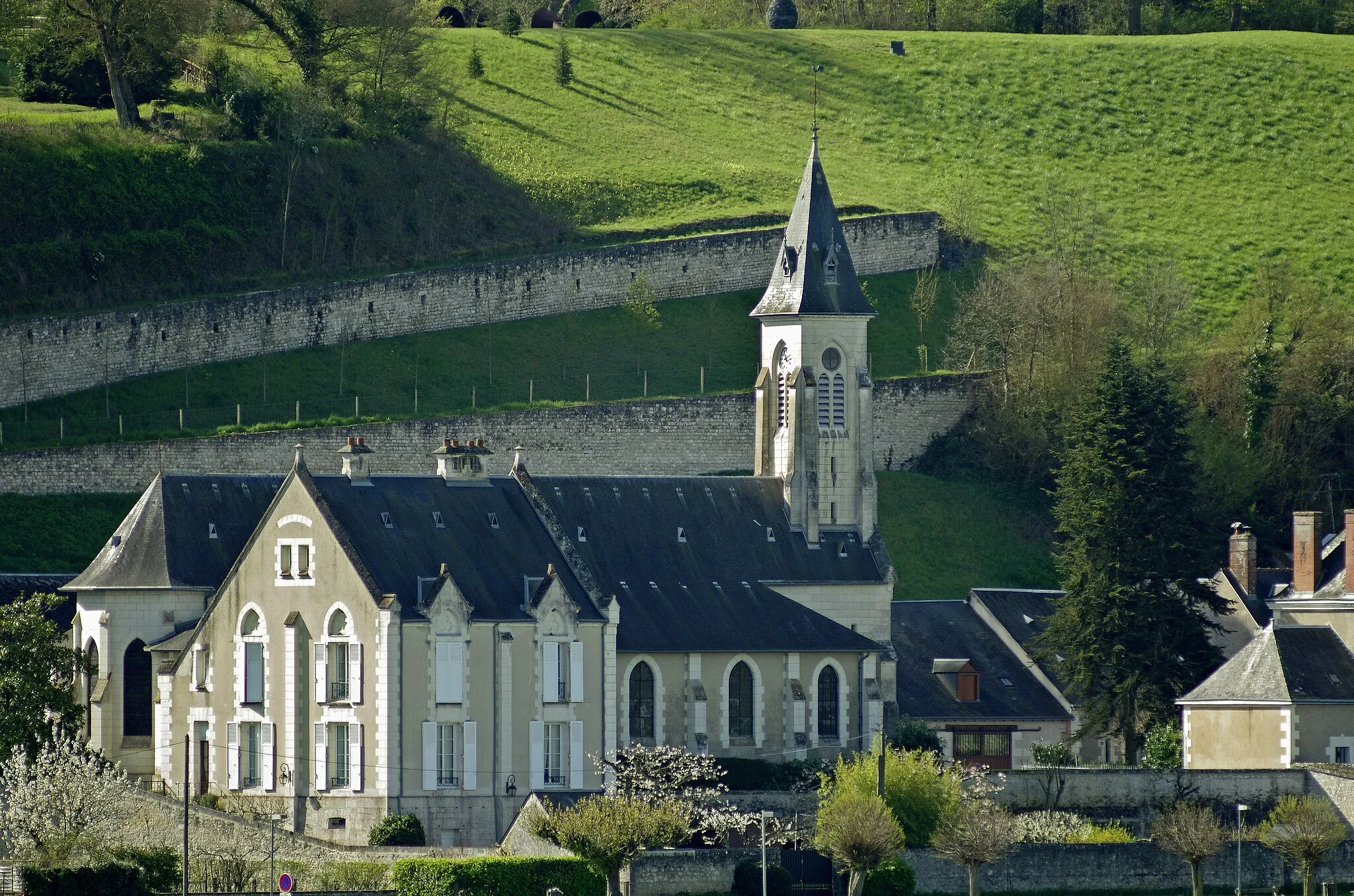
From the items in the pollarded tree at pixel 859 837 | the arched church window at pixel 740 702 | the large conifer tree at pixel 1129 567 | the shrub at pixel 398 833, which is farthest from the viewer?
the large conifer tree at pixel 1129 567

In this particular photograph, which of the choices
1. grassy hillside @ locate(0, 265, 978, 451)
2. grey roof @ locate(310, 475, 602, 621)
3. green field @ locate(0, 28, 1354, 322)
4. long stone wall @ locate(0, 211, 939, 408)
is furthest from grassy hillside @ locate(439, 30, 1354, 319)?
grey roof @ locate(310, 475, 602, 621)

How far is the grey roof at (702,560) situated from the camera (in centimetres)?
6250

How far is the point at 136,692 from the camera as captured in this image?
59.0 m

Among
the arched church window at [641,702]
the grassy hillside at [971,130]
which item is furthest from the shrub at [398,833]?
the grassy hillside at [971,130]

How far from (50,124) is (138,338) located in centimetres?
1122

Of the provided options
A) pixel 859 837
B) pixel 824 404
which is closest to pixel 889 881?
pixel 859 837

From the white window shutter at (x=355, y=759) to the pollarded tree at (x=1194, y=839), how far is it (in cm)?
1698

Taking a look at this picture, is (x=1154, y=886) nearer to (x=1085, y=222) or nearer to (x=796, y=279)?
(x=796, y=279)

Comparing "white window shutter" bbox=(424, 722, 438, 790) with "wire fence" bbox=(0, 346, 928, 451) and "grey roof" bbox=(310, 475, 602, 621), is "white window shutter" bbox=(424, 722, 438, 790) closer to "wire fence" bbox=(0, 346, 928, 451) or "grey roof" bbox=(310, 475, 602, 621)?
"grey roof" bbox=(310, 475, 602, 621)

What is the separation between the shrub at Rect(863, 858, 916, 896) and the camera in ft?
161

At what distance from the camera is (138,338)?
261 ft

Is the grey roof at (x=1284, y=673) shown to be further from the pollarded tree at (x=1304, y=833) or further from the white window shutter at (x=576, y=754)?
the white window shutter at (x=576, y=754)

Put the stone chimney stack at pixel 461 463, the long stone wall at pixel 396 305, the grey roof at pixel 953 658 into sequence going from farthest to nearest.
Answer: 1. the long stone wall at pixel 396 305
2. the grey roof at pixel 953 658
3. the stone chimney stack at pixel 461 463

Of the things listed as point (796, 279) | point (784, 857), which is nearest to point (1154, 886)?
point (784, 857)
